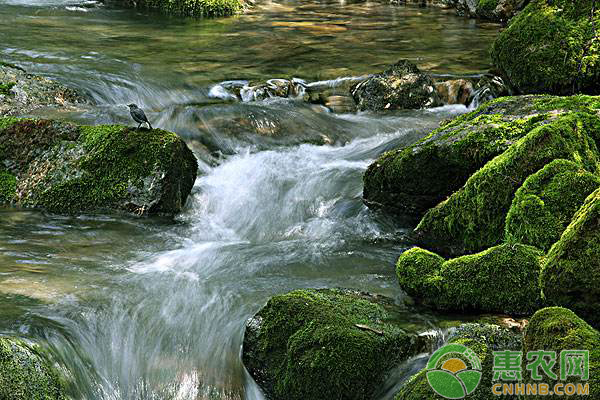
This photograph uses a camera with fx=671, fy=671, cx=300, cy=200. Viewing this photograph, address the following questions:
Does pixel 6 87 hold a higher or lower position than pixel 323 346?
higher

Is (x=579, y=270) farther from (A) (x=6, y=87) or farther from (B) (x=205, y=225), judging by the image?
(A) (x=6, y=87)

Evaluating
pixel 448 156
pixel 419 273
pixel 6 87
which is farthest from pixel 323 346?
pixel 6 87

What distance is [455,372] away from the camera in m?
3.55

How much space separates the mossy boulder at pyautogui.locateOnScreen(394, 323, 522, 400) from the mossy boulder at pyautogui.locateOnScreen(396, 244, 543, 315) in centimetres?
34

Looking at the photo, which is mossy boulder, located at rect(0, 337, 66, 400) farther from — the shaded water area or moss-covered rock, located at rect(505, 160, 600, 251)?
moss-covered rock, located at rect(505, 160, 600, 251)

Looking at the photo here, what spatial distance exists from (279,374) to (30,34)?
1152 centimetres

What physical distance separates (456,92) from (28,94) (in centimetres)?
638

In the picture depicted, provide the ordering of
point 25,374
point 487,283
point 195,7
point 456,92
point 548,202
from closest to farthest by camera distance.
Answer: point 25,374, point 487,283, point 548,202, point 456,92, point 195,7

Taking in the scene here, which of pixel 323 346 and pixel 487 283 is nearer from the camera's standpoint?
pixel 323 346

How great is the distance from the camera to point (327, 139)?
30.6ft

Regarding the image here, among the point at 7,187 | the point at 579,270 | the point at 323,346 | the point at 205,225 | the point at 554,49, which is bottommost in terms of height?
the point at 205,225

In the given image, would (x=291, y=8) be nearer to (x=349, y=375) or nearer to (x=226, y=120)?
(x=226, y=120)

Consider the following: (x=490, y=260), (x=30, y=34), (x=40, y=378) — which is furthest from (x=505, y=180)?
(x=30, y=34)

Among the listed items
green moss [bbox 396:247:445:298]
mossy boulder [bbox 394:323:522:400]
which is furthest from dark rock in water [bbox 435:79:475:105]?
mossy boulder [bbox 394:323:522:400]
